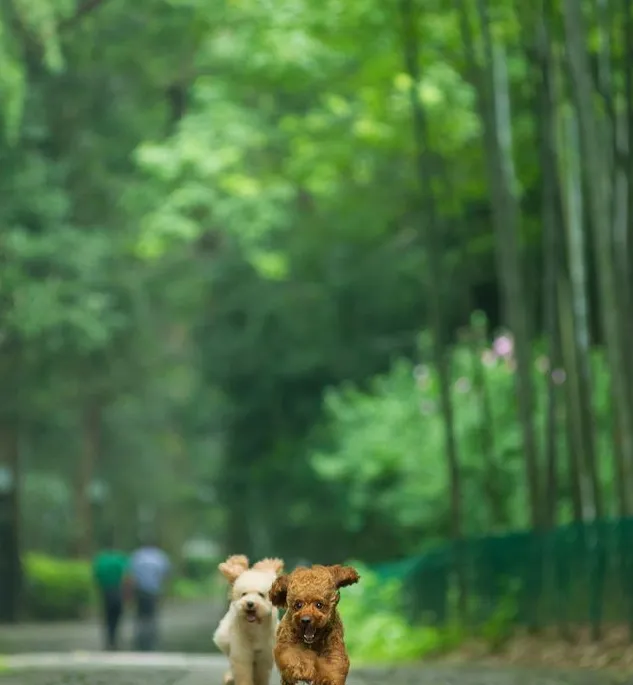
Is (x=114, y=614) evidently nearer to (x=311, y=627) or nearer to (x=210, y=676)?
(x=210, y=676)

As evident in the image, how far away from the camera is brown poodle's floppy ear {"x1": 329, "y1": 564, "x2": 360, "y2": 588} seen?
6.40m

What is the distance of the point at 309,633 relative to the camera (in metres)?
6.29

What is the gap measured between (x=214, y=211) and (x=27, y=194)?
3655mm

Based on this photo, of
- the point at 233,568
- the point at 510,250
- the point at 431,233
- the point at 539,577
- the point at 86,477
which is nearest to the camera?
the point at 233,568

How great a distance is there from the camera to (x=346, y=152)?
2112 cm

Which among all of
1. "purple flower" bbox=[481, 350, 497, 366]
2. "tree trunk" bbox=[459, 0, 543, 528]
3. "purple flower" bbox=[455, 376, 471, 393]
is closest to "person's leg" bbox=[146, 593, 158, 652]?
"purple flower" bbox=[455, 376, 471, 393]

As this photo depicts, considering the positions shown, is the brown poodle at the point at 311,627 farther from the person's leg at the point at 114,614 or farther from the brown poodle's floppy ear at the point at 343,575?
the person's leg at the point at 114,614

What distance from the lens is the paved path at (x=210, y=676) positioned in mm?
10359

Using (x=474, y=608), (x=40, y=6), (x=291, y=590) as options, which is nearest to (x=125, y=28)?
(x=40, y=6)

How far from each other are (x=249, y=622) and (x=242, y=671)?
0.28 meters

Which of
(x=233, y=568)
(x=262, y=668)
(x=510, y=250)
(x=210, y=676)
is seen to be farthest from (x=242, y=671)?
(x=510, y=250)

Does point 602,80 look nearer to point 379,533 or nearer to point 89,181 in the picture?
point 379,533

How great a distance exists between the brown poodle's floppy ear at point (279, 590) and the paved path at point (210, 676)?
12.6ft

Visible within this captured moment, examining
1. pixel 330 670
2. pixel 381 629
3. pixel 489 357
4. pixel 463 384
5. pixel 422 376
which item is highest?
pixel 489 357
